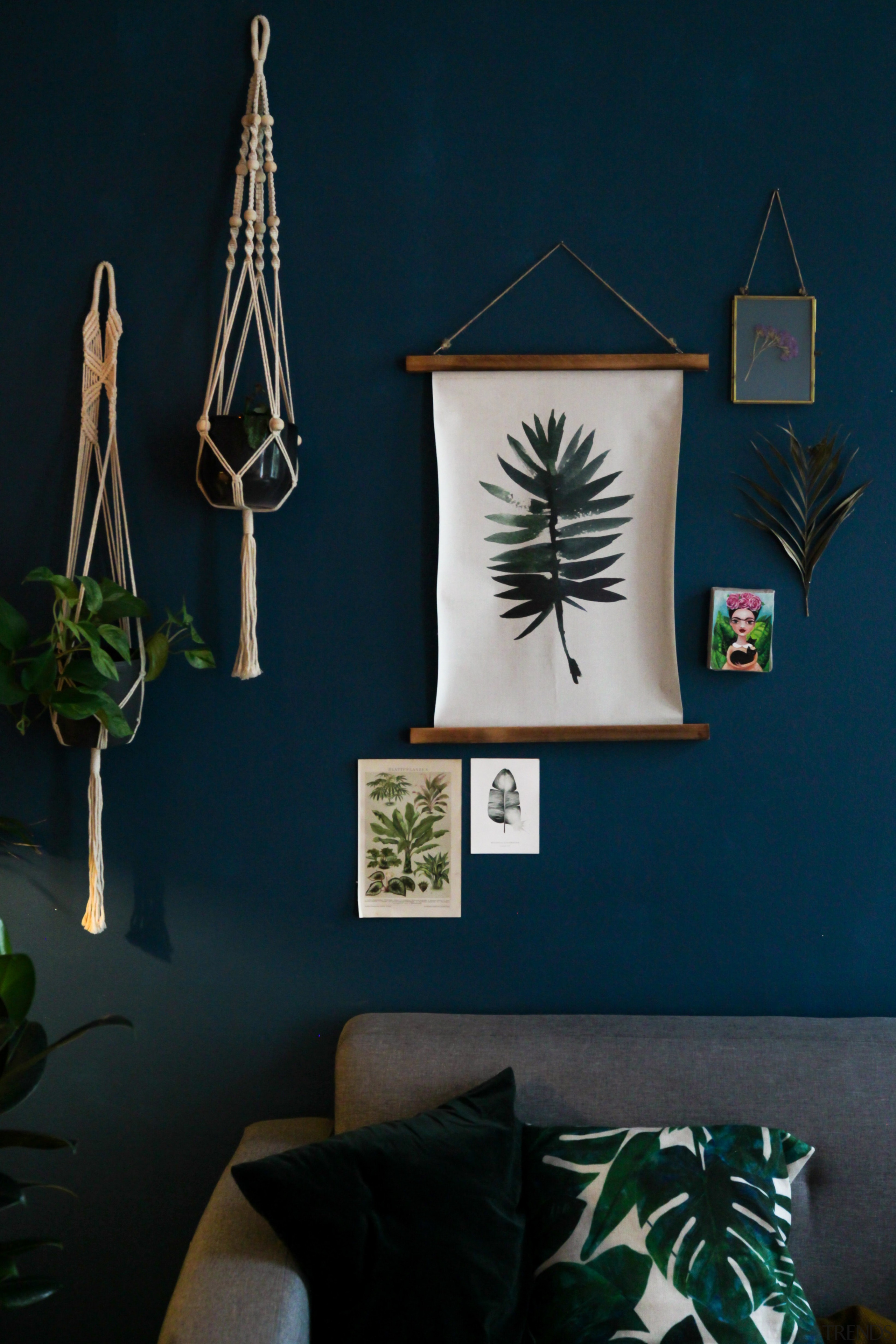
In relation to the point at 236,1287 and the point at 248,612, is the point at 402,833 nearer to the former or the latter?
the point at 248,612

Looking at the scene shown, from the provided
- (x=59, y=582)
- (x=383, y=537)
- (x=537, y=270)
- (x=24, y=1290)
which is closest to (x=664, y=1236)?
(x=24, y=1290)

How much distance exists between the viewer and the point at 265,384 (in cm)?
175

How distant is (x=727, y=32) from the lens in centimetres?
175

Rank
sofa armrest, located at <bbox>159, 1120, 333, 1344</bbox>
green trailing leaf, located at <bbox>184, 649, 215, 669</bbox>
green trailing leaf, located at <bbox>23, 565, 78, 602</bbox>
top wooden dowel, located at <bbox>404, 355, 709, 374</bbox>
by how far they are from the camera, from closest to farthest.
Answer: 1. sofa armrest, located at <bbox>159, 1120, 333, 1344</bbox>
2. green trailing leaf, located at <bbox>23, 565, 78, 602</bbox>
3. green trailing leaf, located at <bbox>184, 649, 215, 669</bbox>
4. top wooden dowel, located at <bbox>404, 355, 709, 374</bbox>

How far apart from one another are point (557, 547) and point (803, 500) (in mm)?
476

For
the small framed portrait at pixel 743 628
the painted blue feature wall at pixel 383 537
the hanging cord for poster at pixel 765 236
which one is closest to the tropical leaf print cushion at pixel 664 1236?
the painted blue feature wall at pixel 383 537

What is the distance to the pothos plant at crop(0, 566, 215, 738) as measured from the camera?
5.00 ft

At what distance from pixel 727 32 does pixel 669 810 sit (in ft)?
4.82

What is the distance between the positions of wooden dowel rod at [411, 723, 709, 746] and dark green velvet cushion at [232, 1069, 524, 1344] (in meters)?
0.67

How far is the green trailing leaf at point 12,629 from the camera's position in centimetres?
155

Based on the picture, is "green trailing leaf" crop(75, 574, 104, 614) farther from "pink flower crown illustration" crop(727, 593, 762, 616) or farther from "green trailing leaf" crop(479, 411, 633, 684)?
"pink flower crown illustration" crop(727, 593, 762, 616)

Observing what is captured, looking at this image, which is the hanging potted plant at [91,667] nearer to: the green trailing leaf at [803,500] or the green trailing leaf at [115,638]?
the green trailing leaf at [115,638]

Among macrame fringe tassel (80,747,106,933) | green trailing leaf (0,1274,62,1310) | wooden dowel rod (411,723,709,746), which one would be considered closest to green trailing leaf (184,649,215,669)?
macrame fringe tassel (80,747,106,933)

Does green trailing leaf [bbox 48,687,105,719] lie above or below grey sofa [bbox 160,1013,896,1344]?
above
